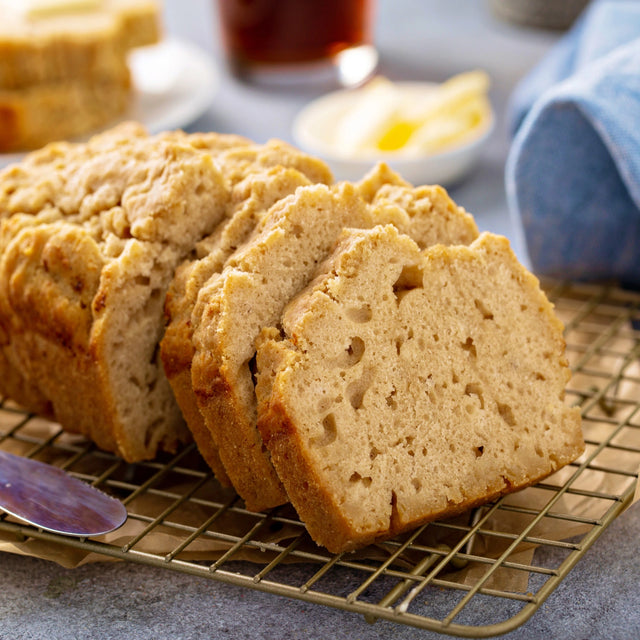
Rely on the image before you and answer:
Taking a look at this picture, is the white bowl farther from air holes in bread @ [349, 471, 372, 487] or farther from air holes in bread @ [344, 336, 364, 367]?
air holes in bread @ [349, 471, 372, 487]

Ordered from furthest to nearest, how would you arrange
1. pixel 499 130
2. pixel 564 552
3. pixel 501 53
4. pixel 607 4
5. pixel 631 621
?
1. pixel 501 53
2. pixel 499 130
3. pixel 607 4
4. pixel 564 552
5. pixel 631 621

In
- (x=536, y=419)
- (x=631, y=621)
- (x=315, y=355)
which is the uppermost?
(x=315, y=355)

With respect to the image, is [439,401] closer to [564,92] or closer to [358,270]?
[358,270]

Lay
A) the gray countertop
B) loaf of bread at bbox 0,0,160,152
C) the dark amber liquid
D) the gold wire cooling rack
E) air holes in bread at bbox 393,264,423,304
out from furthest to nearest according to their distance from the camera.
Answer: the dark amber liquid < loaf of bread at bbox 0,0,160,152 < air holes in bread at bbox 393,264,423,304 < the gray countertop < the gold wire cooling rack

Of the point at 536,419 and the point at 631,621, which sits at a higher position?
the point at 536,419

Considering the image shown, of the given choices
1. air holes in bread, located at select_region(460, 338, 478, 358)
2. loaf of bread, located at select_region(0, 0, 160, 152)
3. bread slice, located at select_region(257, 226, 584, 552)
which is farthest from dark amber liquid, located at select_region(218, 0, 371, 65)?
air holes in bread, located at select_region(460, 338, 478, 358)

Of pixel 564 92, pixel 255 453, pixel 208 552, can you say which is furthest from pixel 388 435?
pixel 564 92

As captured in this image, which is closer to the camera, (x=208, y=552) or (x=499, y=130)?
(x=208, y=552)

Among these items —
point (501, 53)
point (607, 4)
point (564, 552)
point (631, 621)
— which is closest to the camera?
point (631, 621)
